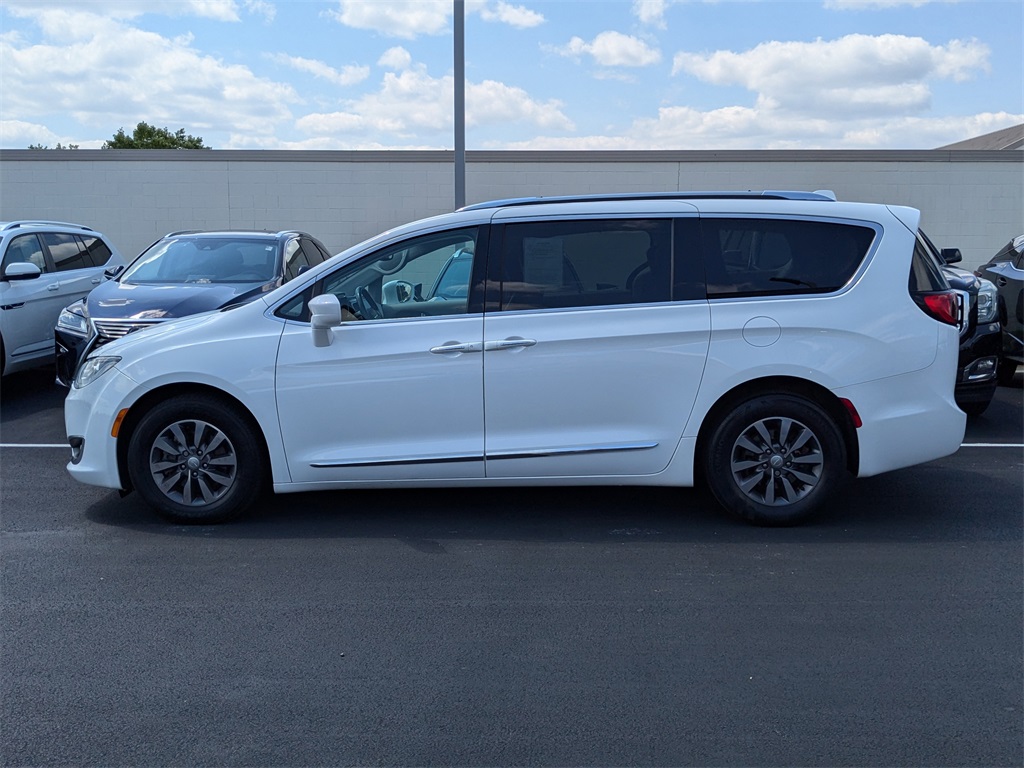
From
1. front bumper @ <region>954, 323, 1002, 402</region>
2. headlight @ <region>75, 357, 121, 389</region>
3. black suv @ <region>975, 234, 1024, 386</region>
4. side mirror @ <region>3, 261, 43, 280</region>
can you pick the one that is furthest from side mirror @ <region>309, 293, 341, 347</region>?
black suv @ <region>975, 234, 1024, 386</region>

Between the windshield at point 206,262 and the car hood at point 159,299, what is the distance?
34 centimetres

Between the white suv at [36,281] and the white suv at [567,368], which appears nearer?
the white suv at [567,368]

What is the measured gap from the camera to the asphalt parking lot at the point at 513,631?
139 inches

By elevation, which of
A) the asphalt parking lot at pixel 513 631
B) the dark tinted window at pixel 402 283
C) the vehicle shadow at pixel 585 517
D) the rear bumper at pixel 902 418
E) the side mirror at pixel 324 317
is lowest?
the asphalt parking lot at pixel 513 631

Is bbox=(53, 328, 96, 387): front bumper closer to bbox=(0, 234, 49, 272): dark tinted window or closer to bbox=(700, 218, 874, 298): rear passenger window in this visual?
bbox=(0, 234, 49, 272): dark tinted window

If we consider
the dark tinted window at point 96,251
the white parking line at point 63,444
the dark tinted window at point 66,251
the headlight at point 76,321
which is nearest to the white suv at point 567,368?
the white parking line at point 63,444

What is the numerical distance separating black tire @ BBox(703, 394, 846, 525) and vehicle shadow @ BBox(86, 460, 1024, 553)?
0.17 meters

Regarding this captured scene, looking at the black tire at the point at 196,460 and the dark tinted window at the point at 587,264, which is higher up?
the dark tinted window at the point at 587,264

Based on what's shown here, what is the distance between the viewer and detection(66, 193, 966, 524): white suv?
573 cm

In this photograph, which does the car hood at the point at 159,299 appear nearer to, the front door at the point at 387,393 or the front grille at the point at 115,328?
the front grille at the point at 115,328

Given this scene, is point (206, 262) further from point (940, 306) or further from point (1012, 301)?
point (1012, 301)

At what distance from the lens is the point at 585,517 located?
241 inches

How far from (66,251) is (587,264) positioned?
25.8 feet

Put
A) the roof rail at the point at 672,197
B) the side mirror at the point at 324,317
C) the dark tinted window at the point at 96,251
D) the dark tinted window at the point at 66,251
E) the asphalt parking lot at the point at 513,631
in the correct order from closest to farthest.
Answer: the asphalt parking lot at the point at 513,631 < the side mirror at the point at 324,317 < the roof rail at the point at 672,197 < the dark tinted window at the point at 66,251 < the dark tinted window at the point at 96,251
